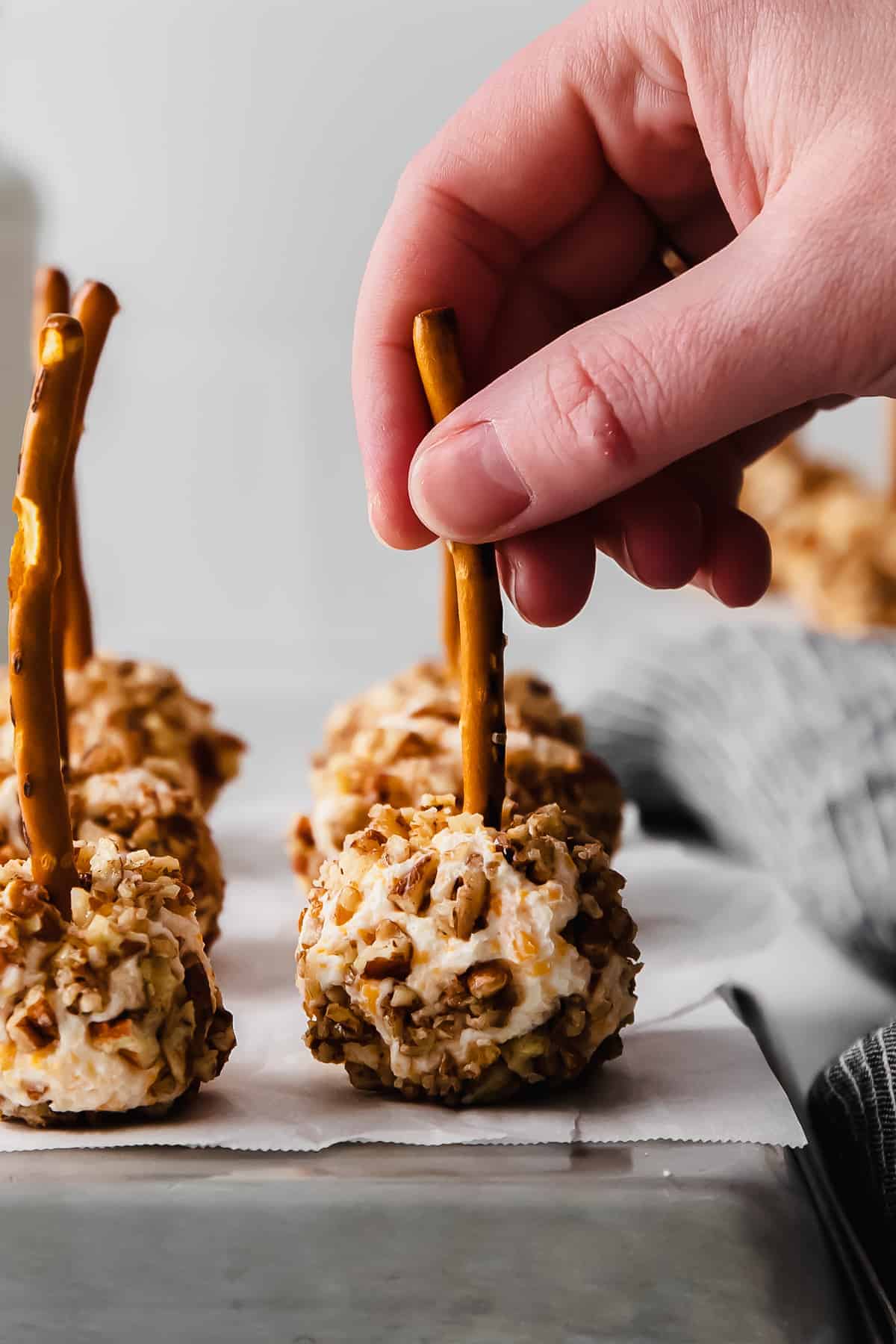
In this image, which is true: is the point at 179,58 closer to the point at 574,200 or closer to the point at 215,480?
the point at 215,480

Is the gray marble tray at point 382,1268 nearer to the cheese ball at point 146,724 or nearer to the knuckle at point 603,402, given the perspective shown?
the knuckle at point 603,402

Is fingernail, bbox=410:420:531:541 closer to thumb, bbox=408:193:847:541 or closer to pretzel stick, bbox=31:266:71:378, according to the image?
thumb, bbox=408:193:847:541

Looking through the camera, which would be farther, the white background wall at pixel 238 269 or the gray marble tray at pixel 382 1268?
the white background wall at pixel 238 269

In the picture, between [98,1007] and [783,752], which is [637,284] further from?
[98,1007]

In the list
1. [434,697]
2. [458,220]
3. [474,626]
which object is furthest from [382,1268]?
[458,220]

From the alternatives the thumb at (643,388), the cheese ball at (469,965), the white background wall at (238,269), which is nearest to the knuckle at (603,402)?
the thumb at (643,388)

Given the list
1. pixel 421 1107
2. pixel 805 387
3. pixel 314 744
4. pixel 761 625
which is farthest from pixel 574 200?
pixel 314 744
